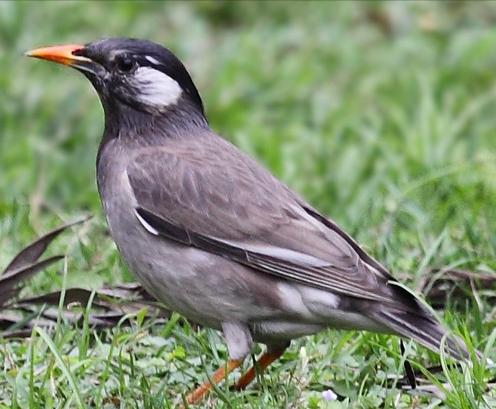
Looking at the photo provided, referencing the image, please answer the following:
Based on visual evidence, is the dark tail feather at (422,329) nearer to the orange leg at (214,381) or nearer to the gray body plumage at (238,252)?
the gray body plumage at (238,252)

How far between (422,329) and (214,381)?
87cm

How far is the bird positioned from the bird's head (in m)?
0.10

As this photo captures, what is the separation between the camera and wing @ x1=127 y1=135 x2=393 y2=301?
5.91m

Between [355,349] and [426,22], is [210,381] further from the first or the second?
[426,22]

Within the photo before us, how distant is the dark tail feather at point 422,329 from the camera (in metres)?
5.73

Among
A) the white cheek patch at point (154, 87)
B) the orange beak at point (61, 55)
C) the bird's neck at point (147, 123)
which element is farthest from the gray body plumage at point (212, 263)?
the orange beak at point (61, 55)

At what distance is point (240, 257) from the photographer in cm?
597

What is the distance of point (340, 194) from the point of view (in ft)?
32.8

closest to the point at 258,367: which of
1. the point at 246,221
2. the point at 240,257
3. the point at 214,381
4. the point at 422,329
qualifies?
the point at 214,381

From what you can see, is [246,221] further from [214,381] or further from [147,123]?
[147,123]

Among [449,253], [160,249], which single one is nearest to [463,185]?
[449,253]

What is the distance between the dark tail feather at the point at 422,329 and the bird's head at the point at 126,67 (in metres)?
1.52

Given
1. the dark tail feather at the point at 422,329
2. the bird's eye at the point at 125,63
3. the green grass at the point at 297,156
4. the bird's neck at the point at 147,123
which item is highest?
the bird's eye at the point at 125,63

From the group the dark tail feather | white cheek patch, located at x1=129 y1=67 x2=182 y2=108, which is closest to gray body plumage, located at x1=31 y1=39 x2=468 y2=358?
the dark tail feather
